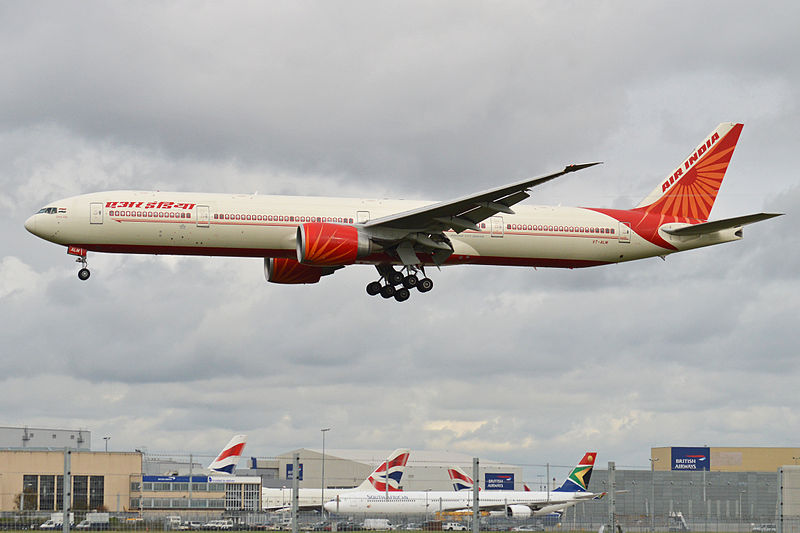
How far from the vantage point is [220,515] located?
135ft

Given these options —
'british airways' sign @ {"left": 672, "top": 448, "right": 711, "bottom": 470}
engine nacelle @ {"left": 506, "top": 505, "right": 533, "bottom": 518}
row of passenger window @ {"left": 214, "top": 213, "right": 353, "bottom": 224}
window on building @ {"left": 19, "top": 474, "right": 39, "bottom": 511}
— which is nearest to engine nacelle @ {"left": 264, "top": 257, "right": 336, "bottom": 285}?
row of passenger window @ {"left": 214, "top": 213, "right": 353, "bottom": 224}

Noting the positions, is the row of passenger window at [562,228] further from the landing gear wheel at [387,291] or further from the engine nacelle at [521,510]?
the engine nacelle at [521,510]

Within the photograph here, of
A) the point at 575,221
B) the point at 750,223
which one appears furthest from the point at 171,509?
the point at 750,223

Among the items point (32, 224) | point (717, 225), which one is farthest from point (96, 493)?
point (717, 225)

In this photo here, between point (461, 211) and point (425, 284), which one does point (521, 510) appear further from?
point (461, 211)

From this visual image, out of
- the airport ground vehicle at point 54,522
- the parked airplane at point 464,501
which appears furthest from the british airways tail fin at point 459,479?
the airport ground vehicle at point 54,522

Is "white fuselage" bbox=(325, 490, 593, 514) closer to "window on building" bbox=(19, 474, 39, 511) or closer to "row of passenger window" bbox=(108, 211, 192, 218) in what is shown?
"row of passenger window" bbox=(108, 211, 192, 218)

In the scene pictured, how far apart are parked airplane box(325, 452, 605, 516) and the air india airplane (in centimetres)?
3263

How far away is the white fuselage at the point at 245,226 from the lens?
154 feet

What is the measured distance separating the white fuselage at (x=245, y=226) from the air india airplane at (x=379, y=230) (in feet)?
0.15

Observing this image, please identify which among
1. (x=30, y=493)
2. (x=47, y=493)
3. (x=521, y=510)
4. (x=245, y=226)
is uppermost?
(x=245, y=226)

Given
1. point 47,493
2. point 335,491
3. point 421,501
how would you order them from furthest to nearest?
1. point 335,491
2. point 421,501
3. point 47,493

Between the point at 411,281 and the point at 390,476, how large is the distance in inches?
2028

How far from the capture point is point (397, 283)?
5291cm
